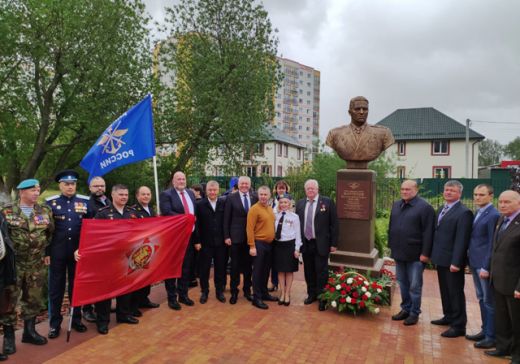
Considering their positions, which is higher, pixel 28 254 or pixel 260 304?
pixel 28 254

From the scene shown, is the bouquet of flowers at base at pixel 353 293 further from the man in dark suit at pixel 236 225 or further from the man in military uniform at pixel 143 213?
the man in military uniform at pixel 143 213

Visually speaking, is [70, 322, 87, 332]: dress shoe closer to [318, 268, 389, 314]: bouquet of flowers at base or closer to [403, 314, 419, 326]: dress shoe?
[318, 268, 389, 314]: bouquet of flowers at base

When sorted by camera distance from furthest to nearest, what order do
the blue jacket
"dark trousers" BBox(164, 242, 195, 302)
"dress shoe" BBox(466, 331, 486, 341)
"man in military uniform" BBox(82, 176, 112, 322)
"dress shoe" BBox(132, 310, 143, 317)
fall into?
"dark trousers" BBox(164, 242, 195, 302)
"dress shoe" BBox(132, 310, 143, 317)
"man in military uniform" BBox(82, 176, 112, 322)
"dress shoe" BBox(466, 331, 486, 341)
the blue jacket

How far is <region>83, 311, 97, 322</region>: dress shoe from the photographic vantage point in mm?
4871

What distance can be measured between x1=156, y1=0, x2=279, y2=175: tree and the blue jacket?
33.7 ft

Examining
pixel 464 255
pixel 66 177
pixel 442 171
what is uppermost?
pixel 442 171

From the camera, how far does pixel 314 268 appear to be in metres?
5.83

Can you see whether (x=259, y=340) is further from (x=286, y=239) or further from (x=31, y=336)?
(x=31, y=336)

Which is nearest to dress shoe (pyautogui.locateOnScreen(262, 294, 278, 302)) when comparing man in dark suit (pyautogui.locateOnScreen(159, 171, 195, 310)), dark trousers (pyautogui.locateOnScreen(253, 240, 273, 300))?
dark trousers (pyautogui.locateOnScreen(253, 240, 273, 300))

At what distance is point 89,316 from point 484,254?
4.90m

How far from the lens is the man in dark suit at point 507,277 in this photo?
379 cm

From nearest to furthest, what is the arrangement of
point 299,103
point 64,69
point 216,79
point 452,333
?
1. point 452,333
2. point 64,69
3. point 216,79
4. point 299,103

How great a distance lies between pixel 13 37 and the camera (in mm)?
11453

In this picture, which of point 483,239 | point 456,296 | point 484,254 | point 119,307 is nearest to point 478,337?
point 456,296
